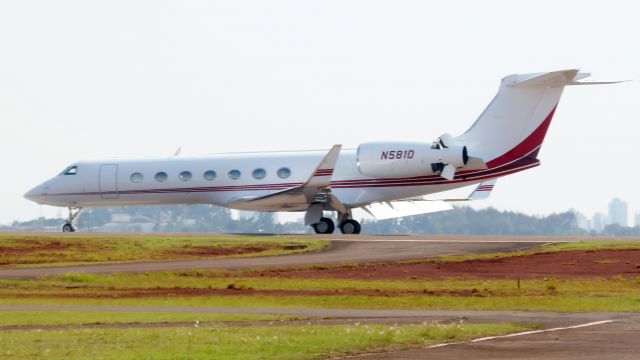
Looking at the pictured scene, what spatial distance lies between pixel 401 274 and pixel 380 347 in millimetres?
16869

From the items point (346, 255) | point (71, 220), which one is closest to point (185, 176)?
point (71, 220)

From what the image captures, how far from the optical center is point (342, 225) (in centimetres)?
5403

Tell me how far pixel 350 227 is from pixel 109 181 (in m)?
11.0

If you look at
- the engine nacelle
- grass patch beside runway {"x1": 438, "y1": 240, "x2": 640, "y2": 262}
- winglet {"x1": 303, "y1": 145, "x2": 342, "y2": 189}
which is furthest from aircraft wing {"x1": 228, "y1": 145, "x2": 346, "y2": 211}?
grass patch beside runway {"x1": 438, "y1": 240, "x2": 640, "y2": 262}

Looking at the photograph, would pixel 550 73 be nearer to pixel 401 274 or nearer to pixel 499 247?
pixel 499 247

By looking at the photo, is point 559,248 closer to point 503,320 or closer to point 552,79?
point 552,79

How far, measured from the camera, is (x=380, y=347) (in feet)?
60.1

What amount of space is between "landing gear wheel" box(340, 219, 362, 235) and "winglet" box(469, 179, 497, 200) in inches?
199

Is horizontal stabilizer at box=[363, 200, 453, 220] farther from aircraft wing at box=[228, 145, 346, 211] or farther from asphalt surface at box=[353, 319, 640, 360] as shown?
asphalt surface at box=[353, 319, 640, 360]

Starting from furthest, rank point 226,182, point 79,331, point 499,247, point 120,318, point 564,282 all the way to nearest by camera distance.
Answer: point 226,182 < point 499,247 < point 564,282 < point 120,318 < point 79,331

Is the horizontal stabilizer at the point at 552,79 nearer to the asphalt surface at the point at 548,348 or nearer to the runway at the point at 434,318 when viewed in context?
the runway at the point at 434,318

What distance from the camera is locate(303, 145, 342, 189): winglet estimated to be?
50000 mm

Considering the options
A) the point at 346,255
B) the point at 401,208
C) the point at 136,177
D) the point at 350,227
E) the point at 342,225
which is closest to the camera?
the point at 346,255

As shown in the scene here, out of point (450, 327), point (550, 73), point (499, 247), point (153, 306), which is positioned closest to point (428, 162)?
point (550, 73)
